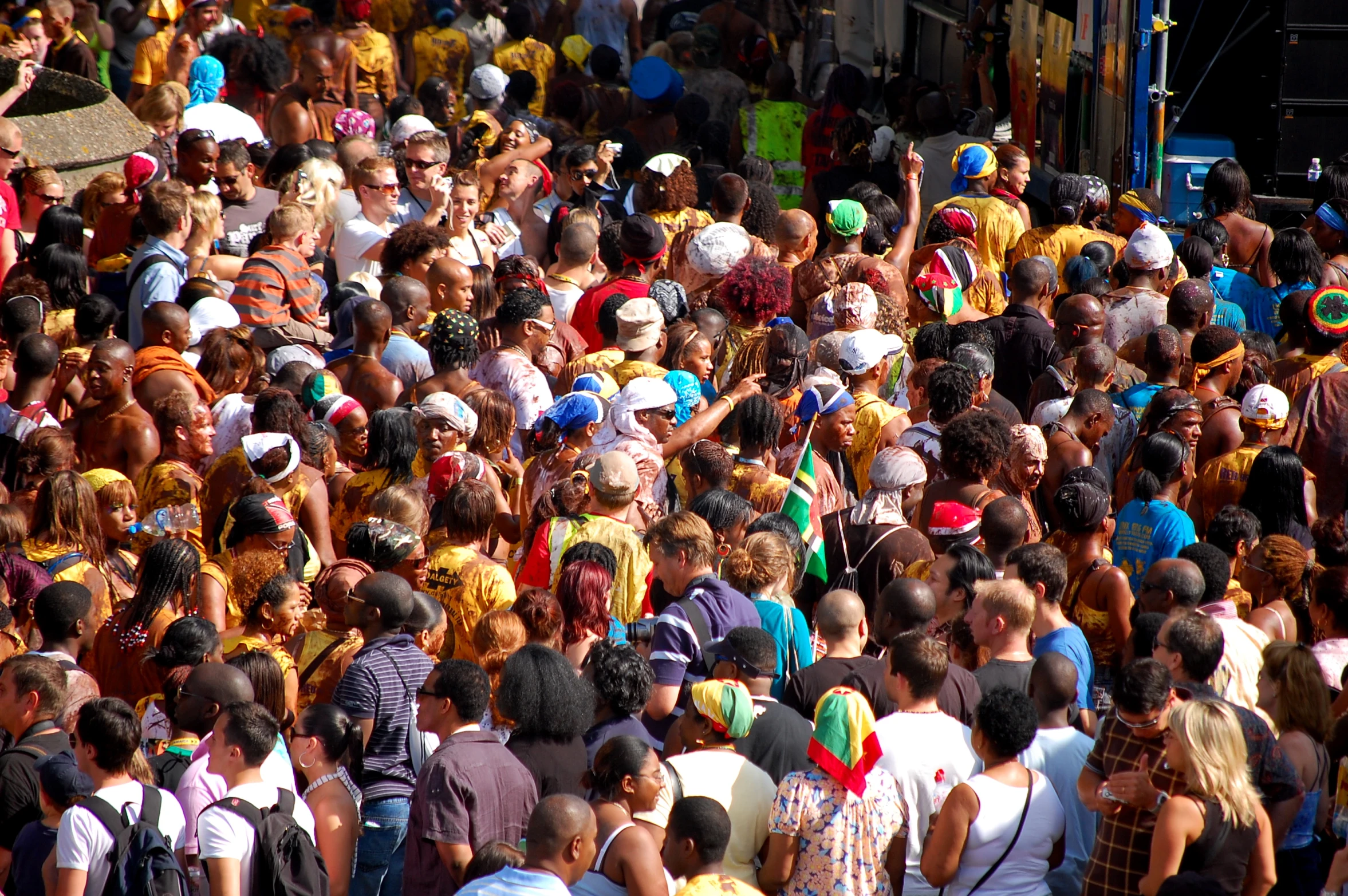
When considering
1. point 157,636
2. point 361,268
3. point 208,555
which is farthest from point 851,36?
point 157,636

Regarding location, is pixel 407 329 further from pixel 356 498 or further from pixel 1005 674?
pixel 1005 674

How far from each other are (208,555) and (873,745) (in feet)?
9.63

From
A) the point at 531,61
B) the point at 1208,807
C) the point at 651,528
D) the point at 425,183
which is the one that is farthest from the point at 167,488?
the point at 531,61

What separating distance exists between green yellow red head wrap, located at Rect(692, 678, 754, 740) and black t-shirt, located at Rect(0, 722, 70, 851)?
5.56 feet

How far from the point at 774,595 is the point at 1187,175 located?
6833 millimetres

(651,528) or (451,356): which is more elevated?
(451,356)

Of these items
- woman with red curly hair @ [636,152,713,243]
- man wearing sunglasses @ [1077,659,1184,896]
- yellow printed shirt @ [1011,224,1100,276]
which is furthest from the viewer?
yellow printed shirt @ [1011,224,1100,276]

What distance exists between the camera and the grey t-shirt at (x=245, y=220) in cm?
828

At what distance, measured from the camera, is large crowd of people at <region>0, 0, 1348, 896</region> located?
3.88m

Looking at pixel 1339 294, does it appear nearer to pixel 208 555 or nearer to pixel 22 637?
pixel 208 555

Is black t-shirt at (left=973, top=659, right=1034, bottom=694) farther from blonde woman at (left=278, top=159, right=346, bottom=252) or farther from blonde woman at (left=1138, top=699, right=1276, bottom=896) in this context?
blonde woman at (left=278, top=159, right=346, bottom=252)

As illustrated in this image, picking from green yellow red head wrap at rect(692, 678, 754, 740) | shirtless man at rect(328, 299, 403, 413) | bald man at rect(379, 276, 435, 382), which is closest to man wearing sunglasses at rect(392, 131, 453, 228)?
bald man at rect(379, 276, 435, 382)

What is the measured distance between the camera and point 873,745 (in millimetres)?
3893

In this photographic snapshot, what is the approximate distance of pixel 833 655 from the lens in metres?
4.70
